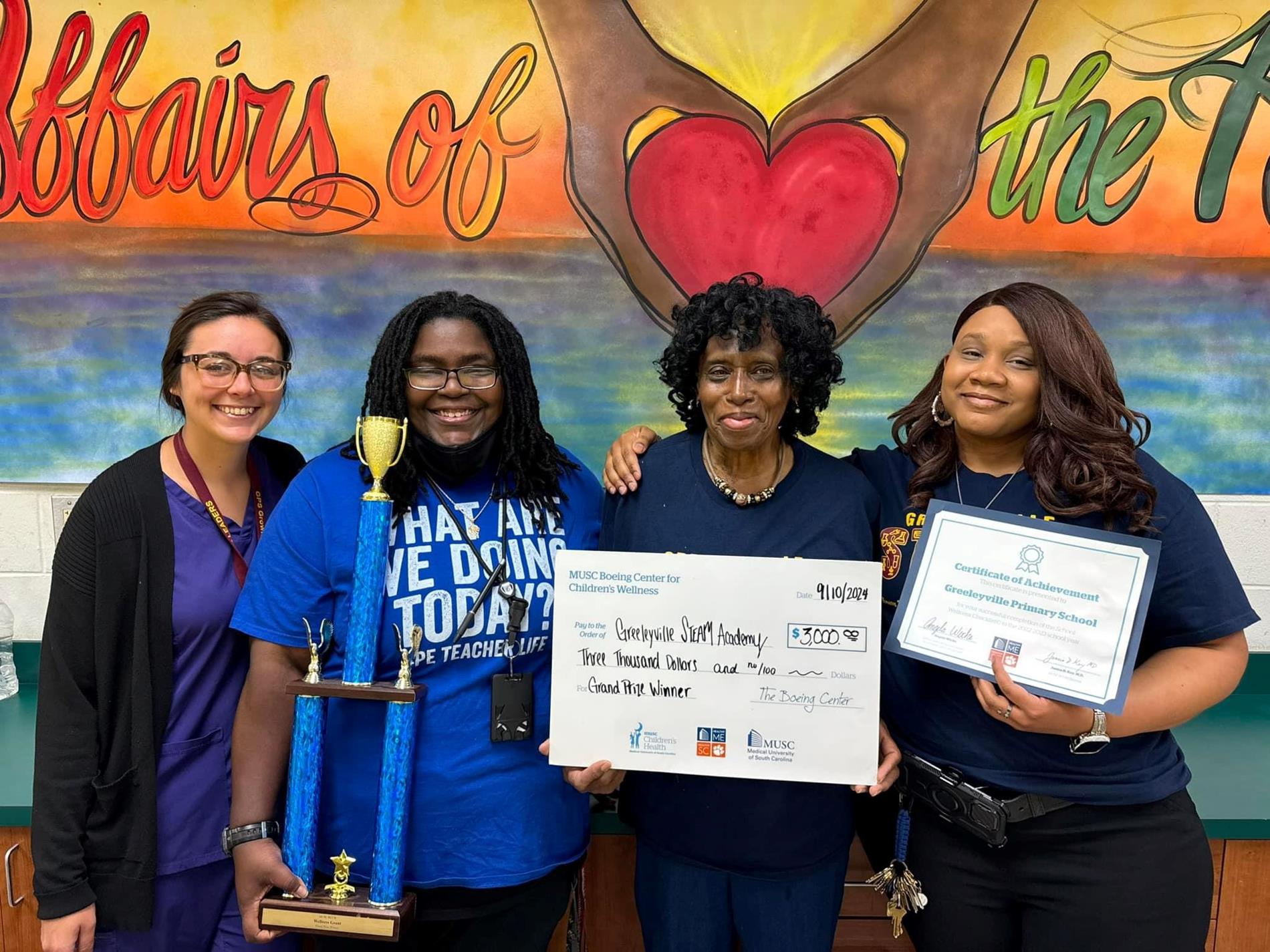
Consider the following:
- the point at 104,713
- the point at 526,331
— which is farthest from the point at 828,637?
the point at 526,331

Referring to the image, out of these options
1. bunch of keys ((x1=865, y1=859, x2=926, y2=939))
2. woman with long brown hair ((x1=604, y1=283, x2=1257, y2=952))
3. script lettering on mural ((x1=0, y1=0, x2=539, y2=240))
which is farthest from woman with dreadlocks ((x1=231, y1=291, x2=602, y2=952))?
script lettering on mural ((x1=0, y1=0, x2=539, y2=240))

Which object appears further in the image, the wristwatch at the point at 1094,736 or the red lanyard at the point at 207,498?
the red lanyard at the point at 207,498

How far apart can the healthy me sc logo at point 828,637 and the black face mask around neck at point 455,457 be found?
66cm

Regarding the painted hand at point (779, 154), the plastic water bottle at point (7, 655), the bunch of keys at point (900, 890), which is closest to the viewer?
the bunch of keys at point (900, 890)

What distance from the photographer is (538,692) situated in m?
1.55

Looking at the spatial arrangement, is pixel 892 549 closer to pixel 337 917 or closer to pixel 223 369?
pixel 337 917

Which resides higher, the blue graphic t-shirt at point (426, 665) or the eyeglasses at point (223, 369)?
the eyeglasses at point (223, 369)

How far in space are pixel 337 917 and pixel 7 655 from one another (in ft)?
6.27

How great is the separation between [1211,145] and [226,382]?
2792 millimetres

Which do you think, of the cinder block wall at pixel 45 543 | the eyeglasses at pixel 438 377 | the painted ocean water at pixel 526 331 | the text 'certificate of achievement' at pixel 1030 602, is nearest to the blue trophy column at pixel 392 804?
the eyeglasses at pixel 438 377

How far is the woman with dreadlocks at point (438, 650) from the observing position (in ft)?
4.75

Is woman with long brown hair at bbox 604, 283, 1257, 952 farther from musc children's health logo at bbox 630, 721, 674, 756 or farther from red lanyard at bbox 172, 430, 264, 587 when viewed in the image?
red lanyard at bbox 172, 430, 264, 587

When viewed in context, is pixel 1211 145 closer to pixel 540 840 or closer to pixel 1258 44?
pixel 1258 44
